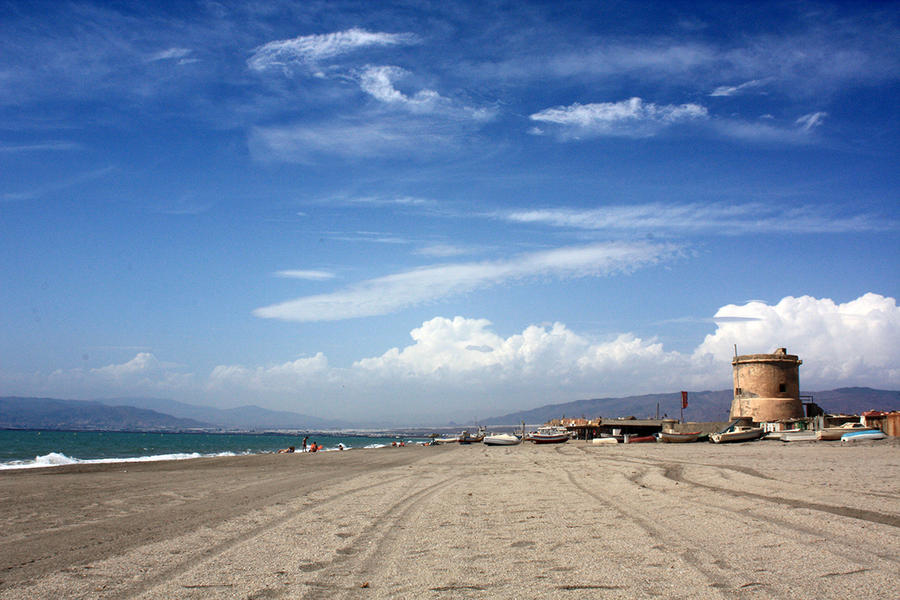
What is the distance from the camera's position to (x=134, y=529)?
28.8ft

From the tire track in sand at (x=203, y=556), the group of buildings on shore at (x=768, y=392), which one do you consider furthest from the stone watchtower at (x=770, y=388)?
the tire track in sand at (x=203, y=556)

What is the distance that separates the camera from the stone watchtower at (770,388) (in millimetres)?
44344

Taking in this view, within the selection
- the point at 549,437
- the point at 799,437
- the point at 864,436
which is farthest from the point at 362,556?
the point at 549,437

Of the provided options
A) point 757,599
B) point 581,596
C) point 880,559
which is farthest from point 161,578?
point 880,559

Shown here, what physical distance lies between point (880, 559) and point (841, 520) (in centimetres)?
216

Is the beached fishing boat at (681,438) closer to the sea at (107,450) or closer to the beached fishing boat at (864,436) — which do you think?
the beached fishing boat at (864,436)

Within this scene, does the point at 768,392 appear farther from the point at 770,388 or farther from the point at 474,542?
the point at 474,542

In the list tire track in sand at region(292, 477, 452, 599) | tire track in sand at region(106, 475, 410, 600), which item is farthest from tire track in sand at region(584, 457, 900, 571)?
tire track in sand at region(106, 475, 410, 600)

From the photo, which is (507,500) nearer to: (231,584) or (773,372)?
(231,584)

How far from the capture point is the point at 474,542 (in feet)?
24.0

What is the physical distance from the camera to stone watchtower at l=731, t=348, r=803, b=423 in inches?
1746

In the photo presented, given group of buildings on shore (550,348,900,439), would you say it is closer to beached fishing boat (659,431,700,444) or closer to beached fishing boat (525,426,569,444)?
beached fishing boat (659,431,700,444)

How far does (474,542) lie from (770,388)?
44864 millimetres

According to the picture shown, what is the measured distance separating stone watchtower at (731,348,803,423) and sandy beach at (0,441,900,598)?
3440 centimetres
